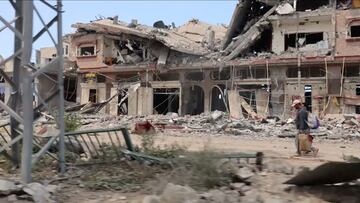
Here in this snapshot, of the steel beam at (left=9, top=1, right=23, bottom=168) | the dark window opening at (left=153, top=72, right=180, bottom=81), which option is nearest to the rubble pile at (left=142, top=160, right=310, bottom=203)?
the steel beam at (left=9, top=1, right=23, bottom=168)

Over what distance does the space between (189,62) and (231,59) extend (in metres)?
2.97

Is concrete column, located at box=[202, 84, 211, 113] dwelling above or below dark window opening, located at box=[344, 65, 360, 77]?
below

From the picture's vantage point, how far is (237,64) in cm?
3033

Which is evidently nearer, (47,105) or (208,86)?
(47,105)

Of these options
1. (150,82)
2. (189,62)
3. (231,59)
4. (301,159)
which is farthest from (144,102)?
(301,159)

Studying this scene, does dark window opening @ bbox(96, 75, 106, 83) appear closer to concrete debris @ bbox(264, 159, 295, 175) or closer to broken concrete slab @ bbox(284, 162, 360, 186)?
concrete debris @ bbox(264, 159, 295, 175)

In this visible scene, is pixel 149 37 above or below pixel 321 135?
above

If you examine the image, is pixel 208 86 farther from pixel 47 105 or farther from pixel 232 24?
pixel 47 105

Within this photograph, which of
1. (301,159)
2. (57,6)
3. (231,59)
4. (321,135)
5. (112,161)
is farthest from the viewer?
(231,59)

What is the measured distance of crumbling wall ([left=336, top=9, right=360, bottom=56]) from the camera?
1121 inches

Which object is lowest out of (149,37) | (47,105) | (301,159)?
(301,159)

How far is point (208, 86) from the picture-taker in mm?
31938

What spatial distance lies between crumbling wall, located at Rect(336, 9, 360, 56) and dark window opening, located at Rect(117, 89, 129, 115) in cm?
1527

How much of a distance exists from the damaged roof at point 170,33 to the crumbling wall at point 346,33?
9367mm
